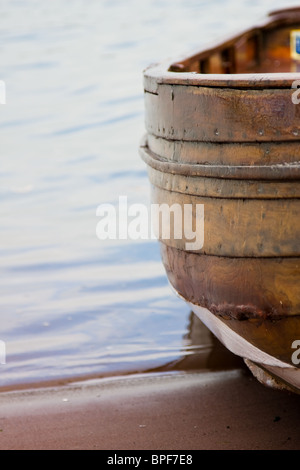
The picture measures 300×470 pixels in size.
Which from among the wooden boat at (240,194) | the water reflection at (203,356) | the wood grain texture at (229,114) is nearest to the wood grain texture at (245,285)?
the wooden boat at (240,194)

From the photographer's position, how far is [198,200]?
7.23 ft

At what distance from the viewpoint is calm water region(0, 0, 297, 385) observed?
335cm

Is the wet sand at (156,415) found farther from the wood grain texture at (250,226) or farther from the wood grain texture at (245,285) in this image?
the wood grain texture at (250,226)

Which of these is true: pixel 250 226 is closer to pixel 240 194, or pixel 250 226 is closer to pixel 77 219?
pixel 240 194

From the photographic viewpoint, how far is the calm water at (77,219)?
3352mm

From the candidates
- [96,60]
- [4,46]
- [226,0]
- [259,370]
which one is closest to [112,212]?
[259,370]

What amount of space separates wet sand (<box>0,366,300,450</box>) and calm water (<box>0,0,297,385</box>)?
24cm

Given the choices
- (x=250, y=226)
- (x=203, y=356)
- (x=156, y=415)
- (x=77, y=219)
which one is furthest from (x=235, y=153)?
(x=77, y=219)

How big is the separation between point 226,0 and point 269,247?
53.1 feet

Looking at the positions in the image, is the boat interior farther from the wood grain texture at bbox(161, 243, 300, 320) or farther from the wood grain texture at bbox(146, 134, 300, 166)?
the wood grain texture at bbox(161, 243, 300, 320)

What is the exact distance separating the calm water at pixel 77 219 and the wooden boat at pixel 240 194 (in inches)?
38.0

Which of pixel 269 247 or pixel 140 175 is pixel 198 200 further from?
pixel 140 175

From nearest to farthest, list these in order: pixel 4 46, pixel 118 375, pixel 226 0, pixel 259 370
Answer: pixel 259 370, pixel 118 375, pixel 4 46, pixel 226 0

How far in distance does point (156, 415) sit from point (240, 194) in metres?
0.98
